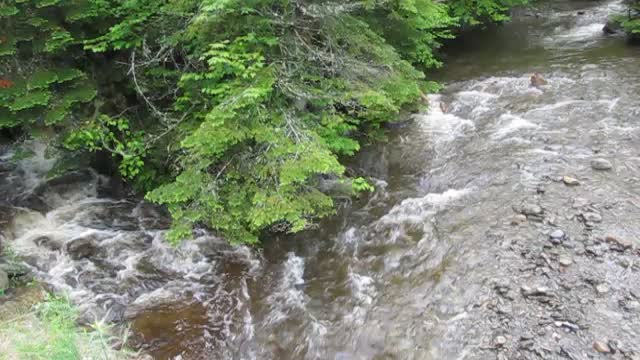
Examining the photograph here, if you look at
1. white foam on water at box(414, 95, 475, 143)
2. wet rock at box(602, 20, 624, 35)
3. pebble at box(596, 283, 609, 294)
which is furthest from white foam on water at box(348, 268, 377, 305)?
wet rock at box(602, 20, 624, 35)

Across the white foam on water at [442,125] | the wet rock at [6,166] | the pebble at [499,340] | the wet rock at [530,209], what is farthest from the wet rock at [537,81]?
the wet rock at [6,166]

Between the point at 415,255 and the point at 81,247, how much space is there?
5.62 metres

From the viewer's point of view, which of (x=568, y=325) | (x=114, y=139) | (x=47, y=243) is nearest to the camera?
(x=568, y=325)

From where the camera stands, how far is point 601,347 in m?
4.96

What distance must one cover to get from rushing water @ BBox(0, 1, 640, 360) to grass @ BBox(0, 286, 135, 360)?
953 millimetres

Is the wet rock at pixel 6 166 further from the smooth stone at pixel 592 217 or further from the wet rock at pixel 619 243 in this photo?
the wet rock at pixel 619 243

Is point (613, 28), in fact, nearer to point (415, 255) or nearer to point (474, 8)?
point (474, 8)

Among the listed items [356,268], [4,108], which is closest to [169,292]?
[356,268]

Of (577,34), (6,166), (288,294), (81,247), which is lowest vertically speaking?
(577,34)

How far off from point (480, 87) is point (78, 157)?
940 cm

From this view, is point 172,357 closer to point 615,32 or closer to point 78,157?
point 78,157

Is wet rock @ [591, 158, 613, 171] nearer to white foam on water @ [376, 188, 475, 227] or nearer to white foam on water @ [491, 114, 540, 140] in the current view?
white foam on water @ [491, 114, 540, 140]

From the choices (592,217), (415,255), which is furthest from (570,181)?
(415,255)

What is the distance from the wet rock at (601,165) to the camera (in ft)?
26.2
